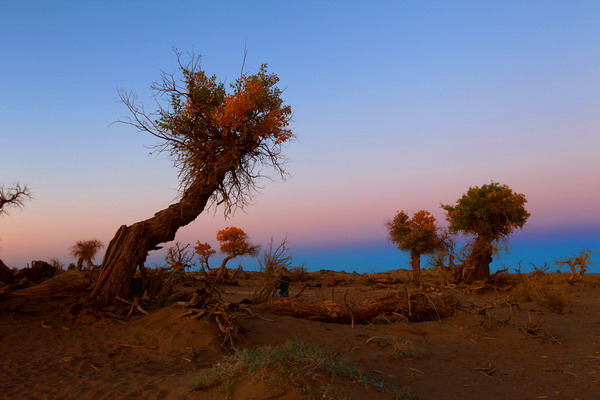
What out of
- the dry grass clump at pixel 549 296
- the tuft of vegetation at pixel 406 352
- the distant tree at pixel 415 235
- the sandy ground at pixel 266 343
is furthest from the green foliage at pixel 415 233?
the tuft of vegetation at pixel 406 352

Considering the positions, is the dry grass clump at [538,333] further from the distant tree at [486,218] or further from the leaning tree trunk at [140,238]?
the distant tree at [486,218]

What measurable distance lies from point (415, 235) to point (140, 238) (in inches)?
768

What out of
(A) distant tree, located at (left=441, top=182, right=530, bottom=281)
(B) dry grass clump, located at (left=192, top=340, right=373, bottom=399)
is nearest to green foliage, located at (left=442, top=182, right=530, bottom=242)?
(A) distant tree, located at (left=441, top=182, right=530, bottom=281)

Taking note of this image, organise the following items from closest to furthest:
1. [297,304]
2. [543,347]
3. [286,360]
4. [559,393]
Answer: [286,360] → [559,393] → [543,347] → [297,304]

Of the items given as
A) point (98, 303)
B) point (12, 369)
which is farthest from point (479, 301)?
point (12, 369)

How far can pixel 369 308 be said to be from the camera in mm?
12078

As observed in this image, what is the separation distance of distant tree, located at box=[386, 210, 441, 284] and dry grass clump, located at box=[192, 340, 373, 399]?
21.9 meters

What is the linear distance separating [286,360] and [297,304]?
651 centimetres

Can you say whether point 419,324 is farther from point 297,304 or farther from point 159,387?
point 159,387

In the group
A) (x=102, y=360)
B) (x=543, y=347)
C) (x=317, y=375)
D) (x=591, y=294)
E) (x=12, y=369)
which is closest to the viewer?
(x=317, y=375)

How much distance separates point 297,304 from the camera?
39.2 feet

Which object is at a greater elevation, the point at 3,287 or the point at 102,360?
the point at 3,287

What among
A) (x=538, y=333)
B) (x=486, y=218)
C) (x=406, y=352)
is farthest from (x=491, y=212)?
(x=406, y=352)

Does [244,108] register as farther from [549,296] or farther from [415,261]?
[415,261]
